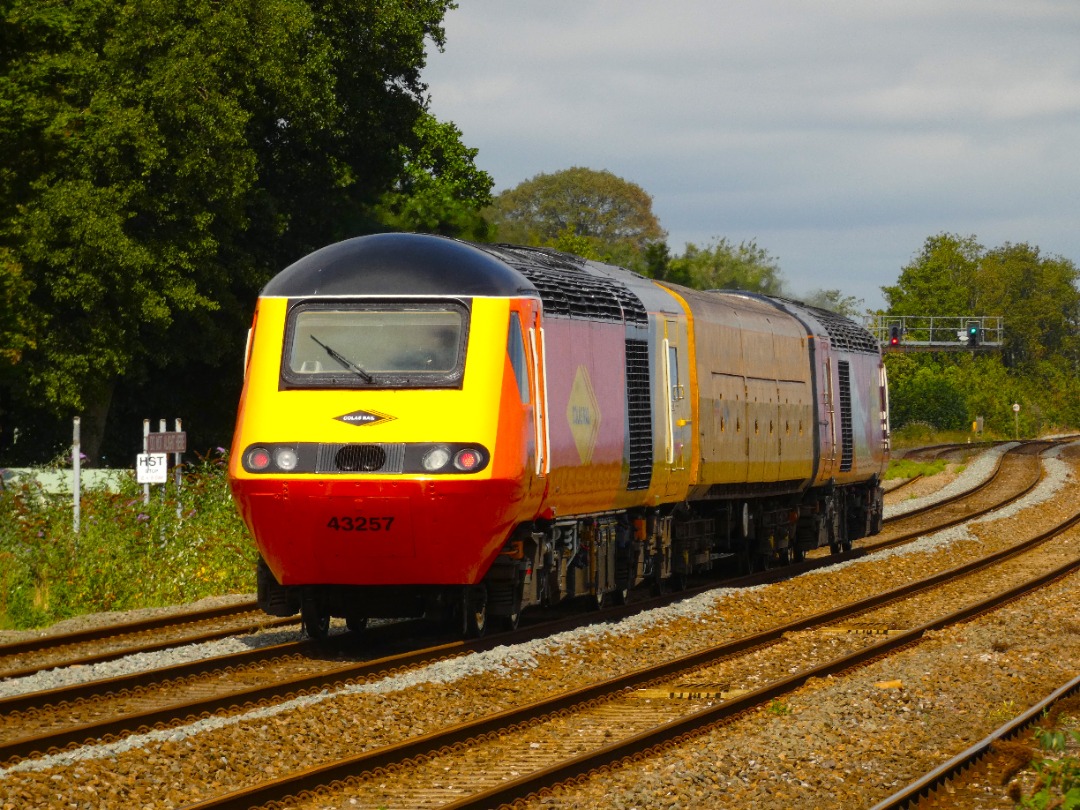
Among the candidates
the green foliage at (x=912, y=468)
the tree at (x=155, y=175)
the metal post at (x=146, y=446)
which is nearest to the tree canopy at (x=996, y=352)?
the green foliage at (x=912, y=468)

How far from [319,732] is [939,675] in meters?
5.72

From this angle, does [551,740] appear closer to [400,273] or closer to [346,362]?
[346,362]

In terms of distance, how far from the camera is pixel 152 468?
22156 millimetres

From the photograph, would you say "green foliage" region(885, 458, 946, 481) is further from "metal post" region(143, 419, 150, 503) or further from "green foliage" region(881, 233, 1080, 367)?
"green foliage" region(881, 233, 1080, 367)

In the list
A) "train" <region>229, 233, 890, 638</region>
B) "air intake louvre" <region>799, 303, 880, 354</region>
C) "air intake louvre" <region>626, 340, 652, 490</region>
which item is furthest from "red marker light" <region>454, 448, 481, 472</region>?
"air intake louvre" <region>799, 303, 880, 354</region>

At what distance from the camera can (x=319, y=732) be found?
35.6 ft

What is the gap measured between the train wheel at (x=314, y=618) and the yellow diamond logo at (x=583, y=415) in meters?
2.83

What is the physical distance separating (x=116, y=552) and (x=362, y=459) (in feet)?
25.2

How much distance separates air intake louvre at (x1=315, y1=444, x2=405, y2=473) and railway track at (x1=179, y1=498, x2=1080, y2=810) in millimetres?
2528

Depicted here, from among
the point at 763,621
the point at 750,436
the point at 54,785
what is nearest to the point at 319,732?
the point at 54,785

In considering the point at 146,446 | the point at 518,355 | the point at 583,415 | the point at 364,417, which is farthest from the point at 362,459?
the point at 146,446

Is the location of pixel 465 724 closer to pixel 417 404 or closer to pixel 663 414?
pixel 417 404

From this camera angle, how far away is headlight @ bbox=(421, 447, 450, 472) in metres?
13.8

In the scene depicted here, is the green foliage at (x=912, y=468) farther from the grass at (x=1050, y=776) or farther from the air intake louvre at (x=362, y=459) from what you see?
the grass at (x=1050, y=776)
